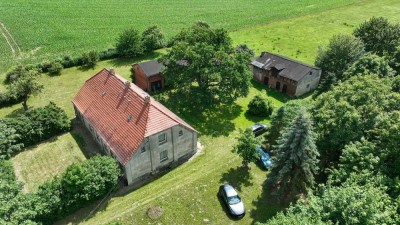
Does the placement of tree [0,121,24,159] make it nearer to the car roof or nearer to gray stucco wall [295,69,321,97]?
the car roof

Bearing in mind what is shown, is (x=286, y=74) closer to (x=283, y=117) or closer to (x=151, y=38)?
(x=283, y=117)

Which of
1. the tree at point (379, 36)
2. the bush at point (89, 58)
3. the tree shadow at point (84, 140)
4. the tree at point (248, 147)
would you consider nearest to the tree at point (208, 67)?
the tree at point (248, 147)

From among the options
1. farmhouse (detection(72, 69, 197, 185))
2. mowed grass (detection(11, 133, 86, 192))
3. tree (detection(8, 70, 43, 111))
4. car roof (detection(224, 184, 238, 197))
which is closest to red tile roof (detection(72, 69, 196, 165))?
farmhouse (detection(72, 69, 197, 185))

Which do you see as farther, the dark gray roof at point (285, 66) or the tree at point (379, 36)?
the dark gray roof at point (285, 66)

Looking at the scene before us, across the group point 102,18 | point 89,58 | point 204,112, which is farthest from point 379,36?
point 102,18

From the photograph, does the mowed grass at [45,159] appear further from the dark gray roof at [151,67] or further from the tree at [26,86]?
the dark gray roof at [151,67]

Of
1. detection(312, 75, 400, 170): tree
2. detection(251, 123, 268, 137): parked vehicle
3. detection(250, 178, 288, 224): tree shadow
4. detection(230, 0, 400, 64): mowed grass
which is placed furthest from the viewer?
detection(230, 0, 400, 64): mowed grass
